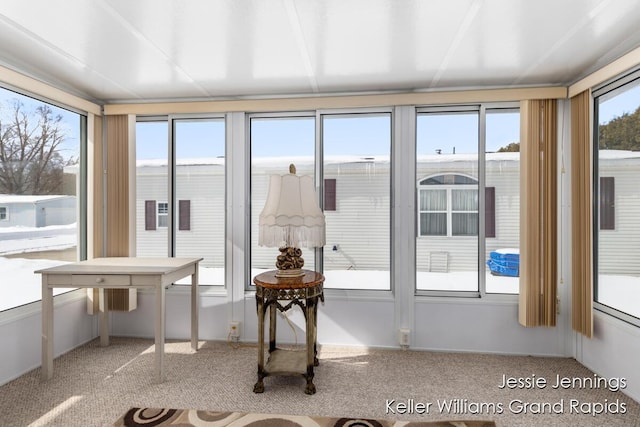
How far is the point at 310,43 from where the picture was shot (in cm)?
224

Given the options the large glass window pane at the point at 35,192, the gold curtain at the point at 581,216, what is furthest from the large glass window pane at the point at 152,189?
the gold curtain at the point at 581,216

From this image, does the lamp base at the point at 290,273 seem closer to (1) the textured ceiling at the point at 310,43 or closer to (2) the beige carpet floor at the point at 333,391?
(2) the beige carpet floor at the point at 333,391

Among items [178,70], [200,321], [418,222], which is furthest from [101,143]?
[418,222]

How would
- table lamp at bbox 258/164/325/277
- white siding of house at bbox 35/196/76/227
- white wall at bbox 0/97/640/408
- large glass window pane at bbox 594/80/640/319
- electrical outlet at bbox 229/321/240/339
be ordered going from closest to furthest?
large glass window pane at bbox 594/80/640/319, table lamp at bbox 258/164/325/277, white siding of house at bbox 35/196/76/227, white wall at bbox 0/97/640/408, electrical outlet at bbox 229/321/240/339

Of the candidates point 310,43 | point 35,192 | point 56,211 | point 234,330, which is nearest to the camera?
point 310,43

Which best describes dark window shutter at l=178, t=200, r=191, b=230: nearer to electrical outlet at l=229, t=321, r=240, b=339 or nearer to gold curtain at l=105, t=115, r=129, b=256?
gold curtain at l=105, t=115, r=129, b=256

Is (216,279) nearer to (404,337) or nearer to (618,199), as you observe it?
(404,337)

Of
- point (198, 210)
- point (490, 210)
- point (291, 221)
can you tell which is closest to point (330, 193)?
point (291, 221)

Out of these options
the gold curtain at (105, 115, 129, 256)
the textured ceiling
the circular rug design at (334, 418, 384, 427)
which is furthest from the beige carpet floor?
the textured ceiling

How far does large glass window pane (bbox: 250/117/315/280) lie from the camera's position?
10.9 ft

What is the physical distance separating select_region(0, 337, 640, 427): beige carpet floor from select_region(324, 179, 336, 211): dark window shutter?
132cm

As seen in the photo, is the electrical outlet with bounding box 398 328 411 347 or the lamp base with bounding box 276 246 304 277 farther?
the electrical outlet with bounding box 398 328 411 347

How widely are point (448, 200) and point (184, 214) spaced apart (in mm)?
2518

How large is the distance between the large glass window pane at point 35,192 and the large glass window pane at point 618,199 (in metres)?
4.37
